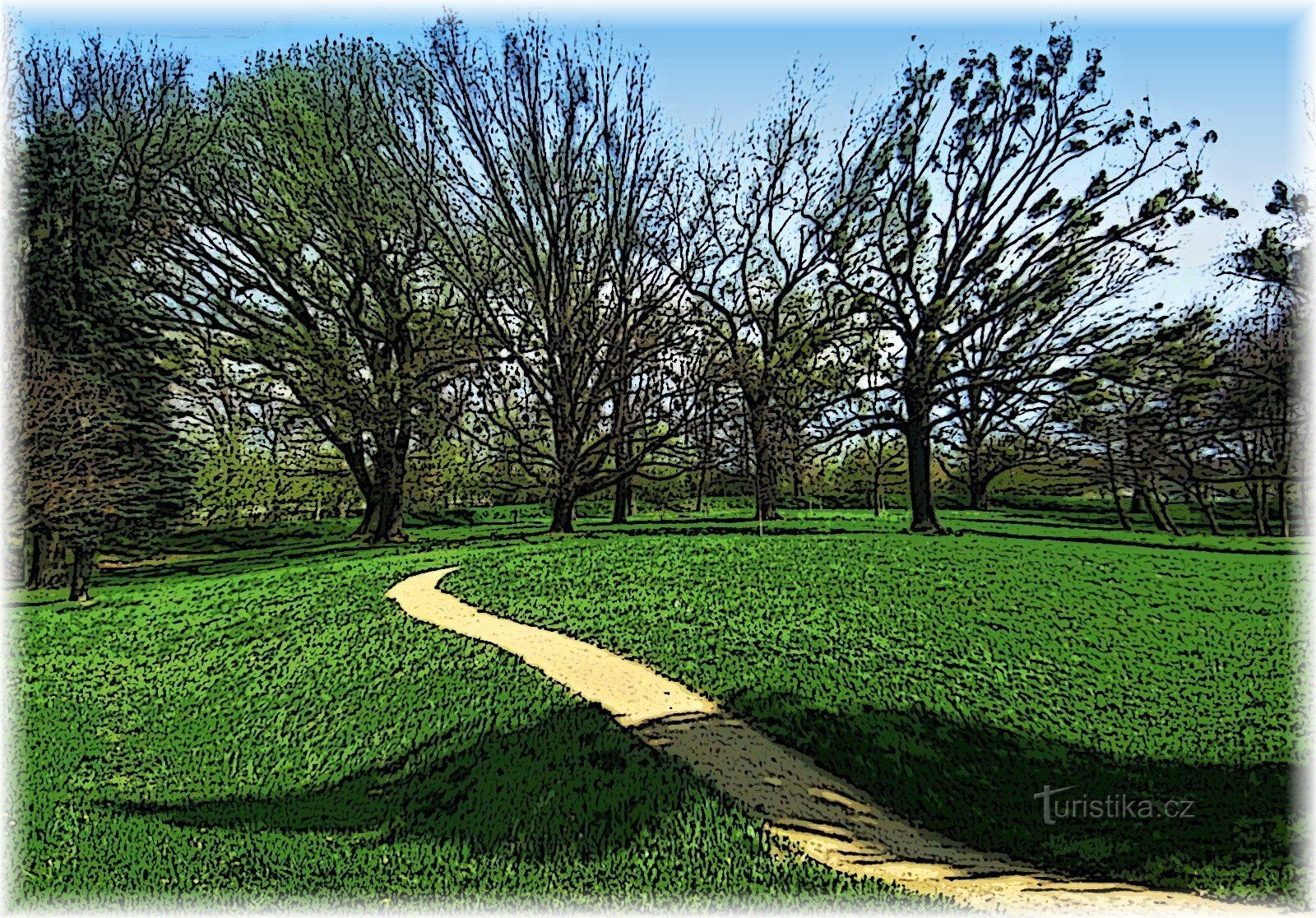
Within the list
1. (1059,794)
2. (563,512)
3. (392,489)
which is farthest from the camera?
(392,489)

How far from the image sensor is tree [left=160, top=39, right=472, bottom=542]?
1641 cm

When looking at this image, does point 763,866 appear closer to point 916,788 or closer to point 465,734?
point 916,788

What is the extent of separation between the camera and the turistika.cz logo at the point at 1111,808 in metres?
4.86

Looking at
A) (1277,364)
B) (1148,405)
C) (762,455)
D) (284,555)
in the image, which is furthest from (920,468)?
(284,555)

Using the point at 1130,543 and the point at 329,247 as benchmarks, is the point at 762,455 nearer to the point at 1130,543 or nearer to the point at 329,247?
the point at 1130,543

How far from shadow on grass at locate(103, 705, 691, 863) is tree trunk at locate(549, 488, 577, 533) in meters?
10.2

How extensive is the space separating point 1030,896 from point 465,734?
4.05m

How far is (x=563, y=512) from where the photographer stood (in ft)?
53.9

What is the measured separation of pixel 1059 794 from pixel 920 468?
31.3 ft

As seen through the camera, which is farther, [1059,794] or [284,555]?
[284,555]

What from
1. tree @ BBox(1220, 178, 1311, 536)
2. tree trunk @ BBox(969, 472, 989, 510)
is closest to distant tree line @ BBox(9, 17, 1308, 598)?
tree trunk @ BBox(969, 472, 989, 510)

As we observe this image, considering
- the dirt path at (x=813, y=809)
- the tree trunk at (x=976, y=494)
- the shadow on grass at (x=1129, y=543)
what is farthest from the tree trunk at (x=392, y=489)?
the tree trunk at (x=976, y=494)

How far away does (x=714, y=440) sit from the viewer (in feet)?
54.4

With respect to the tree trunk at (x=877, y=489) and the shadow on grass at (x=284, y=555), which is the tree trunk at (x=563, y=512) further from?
the tree trunk at (x=877, y=489)
